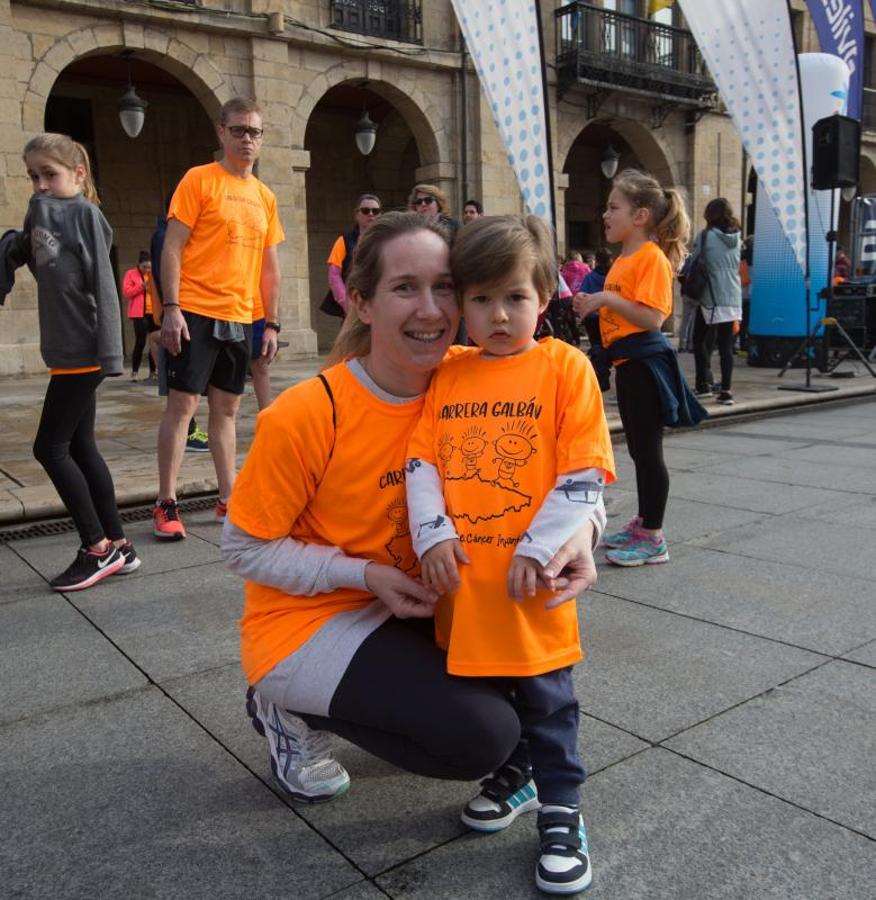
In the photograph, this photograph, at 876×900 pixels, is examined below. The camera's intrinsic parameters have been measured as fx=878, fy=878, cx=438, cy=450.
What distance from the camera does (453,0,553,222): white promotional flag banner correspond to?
20.2 ft

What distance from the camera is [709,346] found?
9227mm

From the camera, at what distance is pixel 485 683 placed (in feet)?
5.83

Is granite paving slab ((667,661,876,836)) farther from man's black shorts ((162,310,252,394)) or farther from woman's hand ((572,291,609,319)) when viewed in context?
man's black shorts ((162,310,252,394))

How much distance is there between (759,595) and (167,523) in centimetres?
267

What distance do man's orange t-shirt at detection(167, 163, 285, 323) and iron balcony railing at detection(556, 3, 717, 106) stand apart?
46.4ft

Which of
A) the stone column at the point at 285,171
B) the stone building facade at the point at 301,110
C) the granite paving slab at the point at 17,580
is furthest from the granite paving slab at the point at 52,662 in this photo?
the stone column at the point at 285,171

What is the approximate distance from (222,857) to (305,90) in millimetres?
14079

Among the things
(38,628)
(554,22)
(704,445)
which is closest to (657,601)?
(38,628)

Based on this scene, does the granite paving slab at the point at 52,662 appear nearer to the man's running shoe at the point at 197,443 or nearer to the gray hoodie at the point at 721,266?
the man's running shoe at the point at 197,443

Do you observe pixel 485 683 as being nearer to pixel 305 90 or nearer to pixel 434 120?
pixel 305 90

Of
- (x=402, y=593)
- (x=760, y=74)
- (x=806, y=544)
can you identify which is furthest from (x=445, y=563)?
(x=760, y=74)

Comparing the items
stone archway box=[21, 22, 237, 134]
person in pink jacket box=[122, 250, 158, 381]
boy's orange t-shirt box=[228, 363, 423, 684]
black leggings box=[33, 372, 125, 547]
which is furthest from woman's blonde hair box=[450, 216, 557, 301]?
stone archway box=[21, 22, 237, 134]

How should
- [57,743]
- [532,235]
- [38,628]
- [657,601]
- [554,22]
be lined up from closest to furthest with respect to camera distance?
1. [532,235]
2. [57,743]
3. [38,628]
4. [657,601]
5. [554,22]

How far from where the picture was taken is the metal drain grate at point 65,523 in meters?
4.39
